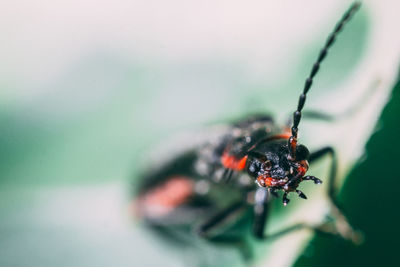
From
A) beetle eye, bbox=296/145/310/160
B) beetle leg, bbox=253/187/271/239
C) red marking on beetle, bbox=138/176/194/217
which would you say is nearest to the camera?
beetle eye, bbox=296/145/310/160

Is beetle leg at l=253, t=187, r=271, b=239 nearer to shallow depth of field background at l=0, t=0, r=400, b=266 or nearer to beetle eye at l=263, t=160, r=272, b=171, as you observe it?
shallow depth of field background at l=0, t=0, r=400, b=266

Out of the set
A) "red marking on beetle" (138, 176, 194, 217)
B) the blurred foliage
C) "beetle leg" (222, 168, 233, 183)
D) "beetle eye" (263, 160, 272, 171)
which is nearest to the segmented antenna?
"beetle eye" (263, 160, 272, 171)

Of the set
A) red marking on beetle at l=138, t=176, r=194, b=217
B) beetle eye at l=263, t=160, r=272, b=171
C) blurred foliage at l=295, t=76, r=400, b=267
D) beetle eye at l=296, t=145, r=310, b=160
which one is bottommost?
blurred foliage at l=295, t=76, r=400, b=267

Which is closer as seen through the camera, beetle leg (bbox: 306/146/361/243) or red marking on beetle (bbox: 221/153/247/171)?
beetle leg (bbox: 306/146/361/243)

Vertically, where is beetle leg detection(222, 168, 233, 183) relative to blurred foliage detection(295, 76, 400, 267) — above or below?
above

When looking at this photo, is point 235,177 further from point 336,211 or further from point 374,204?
point 374,204

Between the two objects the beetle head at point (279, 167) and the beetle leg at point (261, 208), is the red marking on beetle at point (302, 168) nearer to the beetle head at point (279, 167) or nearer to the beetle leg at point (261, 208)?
the beetle head at point (279, 167)

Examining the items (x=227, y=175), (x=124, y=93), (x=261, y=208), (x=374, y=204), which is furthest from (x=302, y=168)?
(x=124, y=93)

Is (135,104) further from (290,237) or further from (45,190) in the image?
(290,237)
